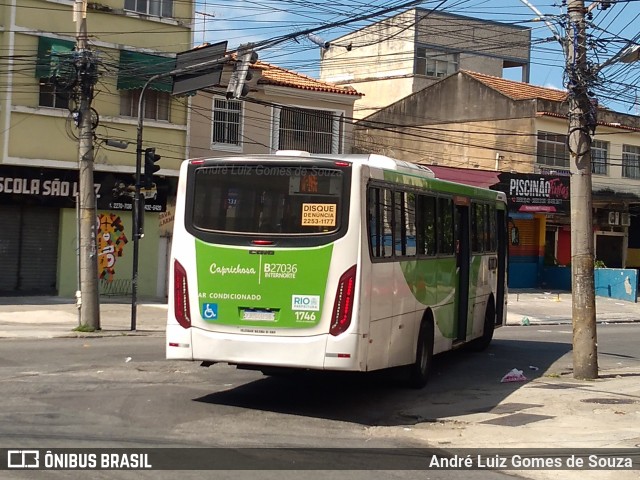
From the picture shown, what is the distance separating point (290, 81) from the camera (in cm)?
3156

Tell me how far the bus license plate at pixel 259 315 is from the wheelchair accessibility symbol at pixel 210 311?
0.34 m

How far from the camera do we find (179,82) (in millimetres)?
22297

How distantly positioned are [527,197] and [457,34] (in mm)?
22855

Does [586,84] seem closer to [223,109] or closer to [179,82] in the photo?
[179,82]

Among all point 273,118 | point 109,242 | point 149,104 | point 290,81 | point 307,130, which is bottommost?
point 109,242

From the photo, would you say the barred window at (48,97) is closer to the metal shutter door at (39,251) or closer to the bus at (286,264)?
the metal shutter door at (39,251)

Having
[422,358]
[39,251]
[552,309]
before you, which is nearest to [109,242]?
[39,251]

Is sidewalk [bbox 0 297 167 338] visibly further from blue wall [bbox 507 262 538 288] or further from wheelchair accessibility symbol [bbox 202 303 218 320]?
blue wall [bbox 507 262 538 288]

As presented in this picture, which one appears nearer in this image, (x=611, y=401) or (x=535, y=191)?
(x=611, y=401)

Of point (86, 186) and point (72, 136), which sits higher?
point (72, 136)

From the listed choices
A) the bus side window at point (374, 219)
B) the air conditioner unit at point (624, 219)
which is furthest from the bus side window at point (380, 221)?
the air conditioner unit at point (624, 219)

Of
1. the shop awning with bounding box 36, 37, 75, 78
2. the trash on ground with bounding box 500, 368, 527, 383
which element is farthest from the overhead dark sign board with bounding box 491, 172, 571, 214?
the trash on ground with bounding box 500, 368, 527, 383

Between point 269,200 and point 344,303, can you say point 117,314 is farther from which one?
point 344,303

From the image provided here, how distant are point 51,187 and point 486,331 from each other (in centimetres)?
1420
